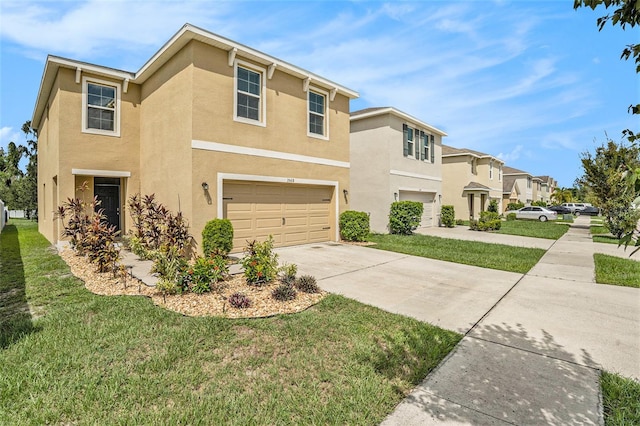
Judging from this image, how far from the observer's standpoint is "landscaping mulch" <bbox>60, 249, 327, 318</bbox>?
5168 millimetres

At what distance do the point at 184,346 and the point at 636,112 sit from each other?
485 cm

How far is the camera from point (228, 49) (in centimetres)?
955

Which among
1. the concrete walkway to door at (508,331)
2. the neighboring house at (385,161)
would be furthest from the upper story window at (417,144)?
the concrete walkway to door at (508,331)

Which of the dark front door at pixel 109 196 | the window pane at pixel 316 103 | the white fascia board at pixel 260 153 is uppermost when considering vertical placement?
the window pane at pixel 316 103

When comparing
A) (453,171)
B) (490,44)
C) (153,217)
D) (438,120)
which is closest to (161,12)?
(153,217)

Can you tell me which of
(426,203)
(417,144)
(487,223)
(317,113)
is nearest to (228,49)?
(317,113)

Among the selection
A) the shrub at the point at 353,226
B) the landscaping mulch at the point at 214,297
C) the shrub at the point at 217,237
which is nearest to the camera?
the landscaping mulch at the point at 214,297

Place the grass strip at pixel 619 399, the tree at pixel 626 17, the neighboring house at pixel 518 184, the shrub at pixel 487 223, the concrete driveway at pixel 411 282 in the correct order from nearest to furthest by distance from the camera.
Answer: the tree at pixel 626 17 < the grass strip at pixel 619 399 < the concrete driveway at pixel 411 282 < the shrub at pixel 487 223 < the neighboring house at pixel 518 184

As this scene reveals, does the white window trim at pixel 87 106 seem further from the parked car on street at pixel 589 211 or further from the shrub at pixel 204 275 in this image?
the parked car on street at pixel 589 211

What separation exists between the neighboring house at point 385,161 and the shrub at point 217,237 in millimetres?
9833

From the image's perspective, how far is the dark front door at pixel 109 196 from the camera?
40.1 ft

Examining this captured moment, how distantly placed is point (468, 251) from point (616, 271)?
4.05 metres

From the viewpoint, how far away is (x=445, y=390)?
3.22 m

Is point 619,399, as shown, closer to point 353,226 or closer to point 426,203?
point 353,226
